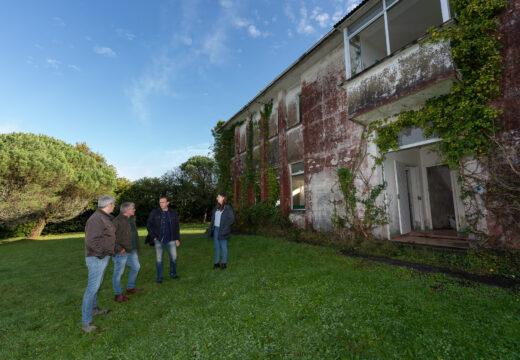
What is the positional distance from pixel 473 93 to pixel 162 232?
25.1 feet

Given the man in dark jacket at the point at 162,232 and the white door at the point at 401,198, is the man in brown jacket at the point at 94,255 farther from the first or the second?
the white door at the point at 401,198

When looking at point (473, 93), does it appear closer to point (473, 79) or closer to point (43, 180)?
point (473, 79)

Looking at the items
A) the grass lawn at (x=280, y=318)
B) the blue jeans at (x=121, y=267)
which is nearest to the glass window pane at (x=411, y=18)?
the grass lawn at (x=280, y=318)

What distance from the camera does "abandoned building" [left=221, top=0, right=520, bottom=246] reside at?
217 inches

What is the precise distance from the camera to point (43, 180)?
15.5 metres

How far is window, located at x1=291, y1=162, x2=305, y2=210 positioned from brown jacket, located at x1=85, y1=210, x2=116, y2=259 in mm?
8577

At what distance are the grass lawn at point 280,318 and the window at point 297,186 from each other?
583cm

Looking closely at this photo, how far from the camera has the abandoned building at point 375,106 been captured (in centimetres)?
552

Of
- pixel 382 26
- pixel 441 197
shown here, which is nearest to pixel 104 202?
pixel 382 26

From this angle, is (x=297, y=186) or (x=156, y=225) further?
(x=297, y=186)

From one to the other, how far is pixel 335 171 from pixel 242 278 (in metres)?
5.48

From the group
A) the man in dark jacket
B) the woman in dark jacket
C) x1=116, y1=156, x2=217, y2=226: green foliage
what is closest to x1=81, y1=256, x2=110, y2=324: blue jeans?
the man in dark jacket

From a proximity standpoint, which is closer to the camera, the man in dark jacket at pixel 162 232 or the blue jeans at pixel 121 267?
the blue jeans at pixel 121 267

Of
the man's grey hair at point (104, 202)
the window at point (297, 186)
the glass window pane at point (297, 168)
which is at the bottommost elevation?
the man's grey hair at point (104, 202)
